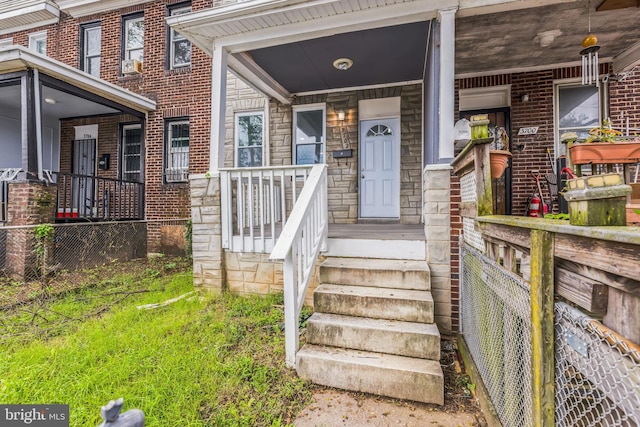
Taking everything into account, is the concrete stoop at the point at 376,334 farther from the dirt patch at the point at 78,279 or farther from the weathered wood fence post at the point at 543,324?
the dirt patch at the point at 78,279

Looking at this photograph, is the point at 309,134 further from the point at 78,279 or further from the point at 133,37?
the point at 133,37

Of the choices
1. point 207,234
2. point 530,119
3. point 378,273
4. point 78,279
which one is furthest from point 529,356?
point 78,279

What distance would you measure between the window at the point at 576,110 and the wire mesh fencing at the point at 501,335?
13.0 ft

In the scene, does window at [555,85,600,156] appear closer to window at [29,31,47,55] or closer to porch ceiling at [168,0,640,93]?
porch ceiling at [168,0,640,93]

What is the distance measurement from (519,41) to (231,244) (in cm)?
454

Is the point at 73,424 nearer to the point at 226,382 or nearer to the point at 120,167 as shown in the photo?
the point at 226,382

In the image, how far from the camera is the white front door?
17.8 ft

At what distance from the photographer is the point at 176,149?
22.7 ft

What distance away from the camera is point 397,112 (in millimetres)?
5391

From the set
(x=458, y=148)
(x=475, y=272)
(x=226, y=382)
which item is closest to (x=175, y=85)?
(x=458, y=148)

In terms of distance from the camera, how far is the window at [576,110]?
15.3 feet

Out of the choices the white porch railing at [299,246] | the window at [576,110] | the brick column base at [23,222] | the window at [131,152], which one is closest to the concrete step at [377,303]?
the white porch railing at [299,246]

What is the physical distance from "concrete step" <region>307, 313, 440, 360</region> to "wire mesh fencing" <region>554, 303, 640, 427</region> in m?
1.09

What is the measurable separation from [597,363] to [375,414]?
1406 mm
